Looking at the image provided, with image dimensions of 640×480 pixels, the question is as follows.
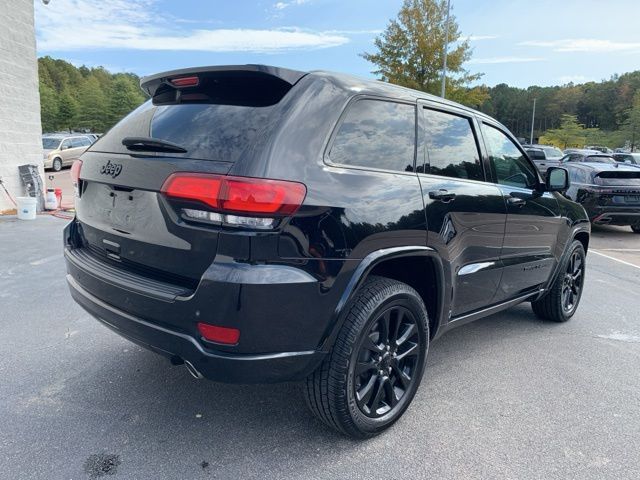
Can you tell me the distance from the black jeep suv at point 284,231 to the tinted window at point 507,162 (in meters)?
0.54

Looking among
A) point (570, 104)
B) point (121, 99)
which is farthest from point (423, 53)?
point (570, 104)

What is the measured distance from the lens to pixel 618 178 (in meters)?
10.8

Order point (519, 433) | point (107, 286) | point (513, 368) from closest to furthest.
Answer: point (107, 286), point (519, 433), point (513, 368)

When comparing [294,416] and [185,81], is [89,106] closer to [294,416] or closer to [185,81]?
[185,81]

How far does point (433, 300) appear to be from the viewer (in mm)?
2965

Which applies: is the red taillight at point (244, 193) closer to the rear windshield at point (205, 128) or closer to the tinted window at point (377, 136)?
the rear windshield at point (205, 128)

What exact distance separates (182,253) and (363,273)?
0.84 m

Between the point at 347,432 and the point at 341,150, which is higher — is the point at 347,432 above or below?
below

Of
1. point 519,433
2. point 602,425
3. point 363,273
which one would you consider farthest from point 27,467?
point 602,425

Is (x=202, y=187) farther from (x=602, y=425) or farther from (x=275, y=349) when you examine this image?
(x=602, y=425)

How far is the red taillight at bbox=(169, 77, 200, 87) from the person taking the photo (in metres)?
2.54

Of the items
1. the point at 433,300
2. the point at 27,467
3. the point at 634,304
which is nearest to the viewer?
the point at 27,467

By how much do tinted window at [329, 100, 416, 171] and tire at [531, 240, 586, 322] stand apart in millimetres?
2533

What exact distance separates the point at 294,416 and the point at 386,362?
63 centimetres
